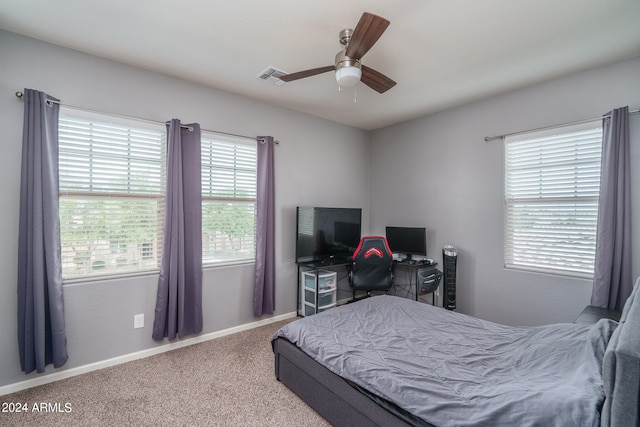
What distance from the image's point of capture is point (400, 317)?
246cm

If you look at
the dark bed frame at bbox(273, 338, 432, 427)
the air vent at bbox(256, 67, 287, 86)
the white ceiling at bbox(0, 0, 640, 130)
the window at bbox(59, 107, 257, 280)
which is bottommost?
the dark bed frame at bbox(273, 338, 432, 427)

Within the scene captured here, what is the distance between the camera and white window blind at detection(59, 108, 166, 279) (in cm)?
242

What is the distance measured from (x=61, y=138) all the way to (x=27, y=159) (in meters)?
0.30

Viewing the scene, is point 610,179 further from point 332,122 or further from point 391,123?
point 332,122

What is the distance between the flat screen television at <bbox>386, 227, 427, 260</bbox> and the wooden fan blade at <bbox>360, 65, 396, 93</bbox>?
84.2 inches

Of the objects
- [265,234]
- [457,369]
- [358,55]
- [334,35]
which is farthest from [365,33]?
[265,234]

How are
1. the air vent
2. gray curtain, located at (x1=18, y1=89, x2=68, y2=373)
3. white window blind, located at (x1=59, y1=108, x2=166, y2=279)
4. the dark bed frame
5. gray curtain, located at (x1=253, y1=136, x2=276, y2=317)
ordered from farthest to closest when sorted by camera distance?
gray curtain, located at (x1=253, y1=136, x2=276, y2=317) → the air vent → white window blind, located at (x1=59, y1=108, x2=166, y2=279) → gray curtain, located at (x1=18, y1=89, x2=68, y2=373) → the dark bed frame

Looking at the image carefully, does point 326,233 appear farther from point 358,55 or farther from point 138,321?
point 358,55

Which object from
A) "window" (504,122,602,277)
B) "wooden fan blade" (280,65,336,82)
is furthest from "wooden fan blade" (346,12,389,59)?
"window" (504,122,602,277)

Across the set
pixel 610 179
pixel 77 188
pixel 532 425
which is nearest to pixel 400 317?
pixel 532 425

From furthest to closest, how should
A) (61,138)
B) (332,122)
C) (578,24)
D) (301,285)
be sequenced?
(332,122) → (301,285) → (61,138) → (578,24)

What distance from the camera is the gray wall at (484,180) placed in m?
2.70

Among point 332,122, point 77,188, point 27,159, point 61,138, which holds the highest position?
point 332,122

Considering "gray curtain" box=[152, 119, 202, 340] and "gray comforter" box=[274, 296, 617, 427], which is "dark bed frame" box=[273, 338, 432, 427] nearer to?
"gray comforter" box=[274, 296, 617, 427]
